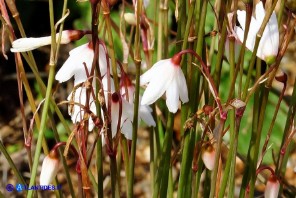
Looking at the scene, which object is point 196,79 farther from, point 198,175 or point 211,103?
point 198,175

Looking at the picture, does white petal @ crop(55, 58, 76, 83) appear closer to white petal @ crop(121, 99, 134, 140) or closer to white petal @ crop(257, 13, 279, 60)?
white petal @ crop(121, 99, 134, 140)

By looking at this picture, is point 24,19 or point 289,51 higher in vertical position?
point 24,19

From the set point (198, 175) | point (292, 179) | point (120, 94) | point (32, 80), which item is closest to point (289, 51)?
point (292, 179)

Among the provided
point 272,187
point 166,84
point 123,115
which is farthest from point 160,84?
point 272,187

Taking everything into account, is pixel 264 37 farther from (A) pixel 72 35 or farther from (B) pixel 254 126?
(A) pixel 72 35

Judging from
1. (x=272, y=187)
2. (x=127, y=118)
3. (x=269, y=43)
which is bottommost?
(x=272, y=187)

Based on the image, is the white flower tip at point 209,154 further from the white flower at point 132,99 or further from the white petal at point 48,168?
the white petal at point 48,168
